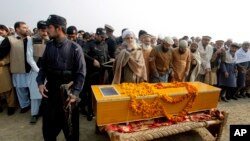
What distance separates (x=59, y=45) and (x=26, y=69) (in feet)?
7.56

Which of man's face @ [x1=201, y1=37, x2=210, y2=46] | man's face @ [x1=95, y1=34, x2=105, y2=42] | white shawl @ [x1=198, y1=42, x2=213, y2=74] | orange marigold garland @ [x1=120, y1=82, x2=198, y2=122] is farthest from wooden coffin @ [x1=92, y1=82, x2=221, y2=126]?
man's face @ [x1=201, y1=37, x2=210, y2=46]

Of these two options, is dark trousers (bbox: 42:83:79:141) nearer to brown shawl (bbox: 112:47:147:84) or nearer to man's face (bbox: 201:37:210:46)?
brown shawl (bbox: 112:47:147:84)

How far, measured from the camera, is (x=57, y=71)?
287 cm

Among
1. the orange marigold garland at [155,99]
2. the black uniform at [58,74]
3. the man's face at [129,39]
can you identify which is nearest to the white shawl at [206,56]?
the orange marigold garland at [155,99]

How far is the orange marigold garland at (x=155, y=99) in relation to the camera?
3348mm

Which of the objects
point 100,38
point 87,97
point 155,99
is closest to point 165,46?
point 100,38

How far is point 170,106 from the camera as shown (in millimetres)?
3629

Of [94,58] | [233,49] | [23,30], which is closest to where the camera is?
[23,30]


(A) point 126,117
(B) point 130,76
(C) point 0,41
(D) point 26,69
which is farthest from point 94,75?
(C) point 0,41

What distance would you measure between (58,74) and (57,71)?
0.14 feet

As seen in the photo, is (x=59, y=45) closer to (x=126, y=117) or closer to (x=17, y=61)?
(x=126, y=117)

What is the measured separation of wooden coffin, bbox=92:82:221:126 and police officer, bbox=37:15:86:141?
1.49 feet

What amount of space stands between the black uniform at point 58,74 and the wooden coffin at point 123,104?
0.47 meters

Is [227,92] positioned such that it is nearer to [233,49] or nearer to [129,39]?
[233,49]
